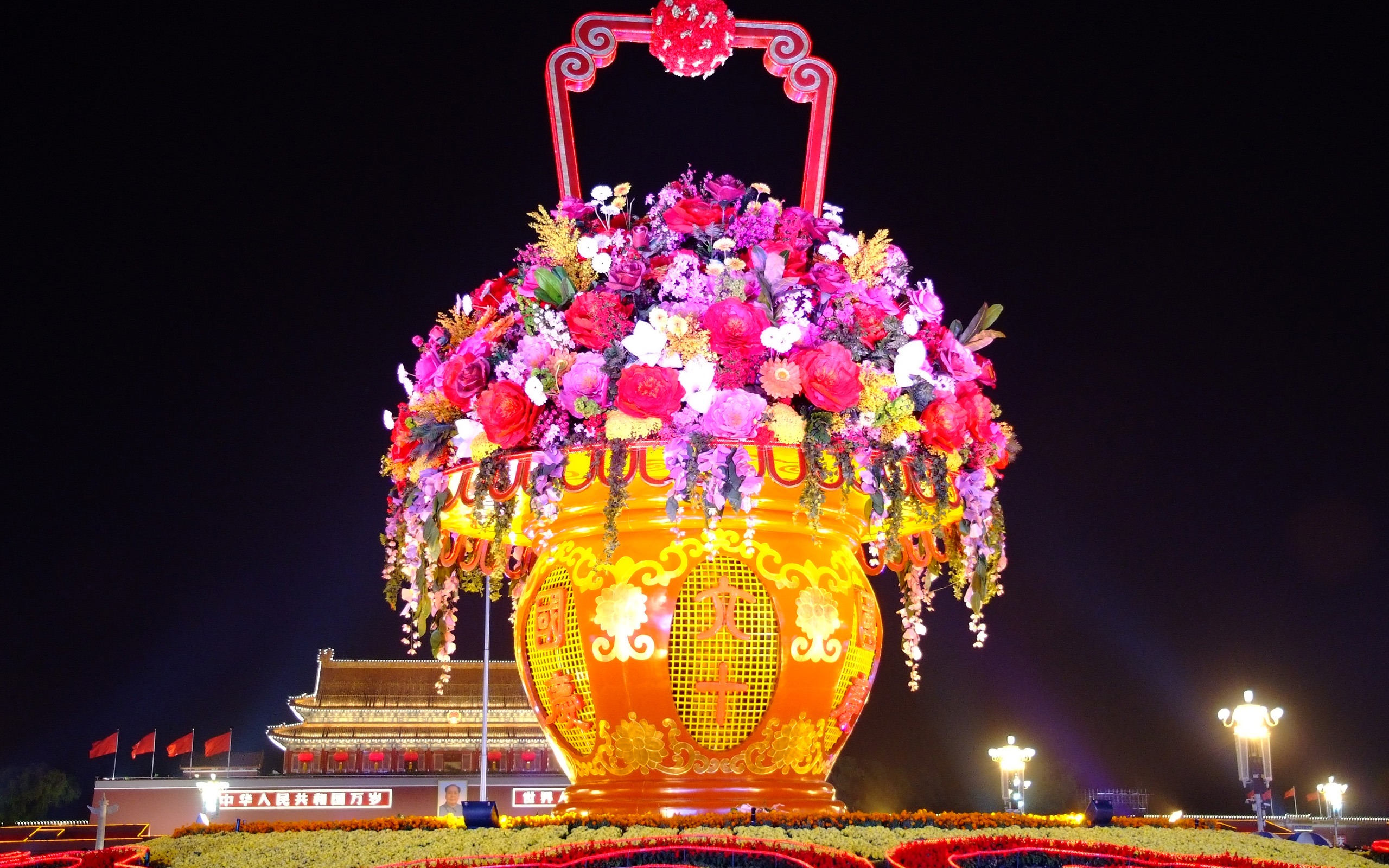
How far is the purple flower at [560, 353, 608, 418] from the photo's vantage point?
2.32 metres

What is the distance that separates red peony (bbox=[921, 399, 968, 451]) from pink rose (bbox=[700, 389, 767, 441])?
1.33 ft

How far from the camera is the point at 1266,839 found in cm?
242

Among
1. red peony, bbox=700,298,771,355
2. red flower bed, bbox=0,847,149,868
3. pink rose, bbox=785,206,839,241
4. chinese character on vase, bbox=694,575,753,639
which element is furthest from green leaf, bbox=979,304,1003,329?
red flower bed, bbox=0,847,149,868

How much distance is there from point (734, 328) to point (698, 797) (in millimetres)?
949

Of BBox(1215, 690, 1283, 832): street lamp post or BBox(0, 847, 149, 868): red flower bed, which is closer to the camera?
BBox(0, 847, 149, 868): red flower bed

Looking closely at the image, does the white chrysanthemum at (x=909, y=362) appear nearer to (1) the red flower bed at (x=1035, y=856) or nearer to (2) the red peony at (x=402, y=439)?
(1) the red flower bed at (x=1035, y=856)

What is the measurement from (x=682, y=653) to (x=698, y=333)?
64 centimetres

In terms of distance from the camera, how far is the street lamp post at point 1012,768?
15320mm

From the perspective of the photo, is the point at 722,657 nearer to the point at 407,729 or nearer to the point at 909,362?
the point at 909,362

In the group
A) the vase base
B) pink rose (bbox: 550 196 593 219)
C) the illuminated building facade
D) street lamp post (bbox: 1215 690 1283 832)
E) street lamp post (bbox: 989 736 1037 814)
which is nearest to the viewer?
the vase base

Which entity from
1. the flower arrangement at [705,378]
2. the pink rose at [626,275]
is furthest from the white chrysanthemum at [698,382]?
the pink rose at [626,275]

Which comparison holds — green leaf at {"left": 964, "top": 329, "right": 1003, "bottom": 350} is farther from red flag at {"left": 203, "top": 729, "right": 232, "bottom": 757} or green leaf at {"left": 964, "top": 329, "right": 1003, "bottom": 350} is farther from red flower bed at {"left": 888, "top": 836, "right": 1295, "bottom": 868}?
red flag at {"left": 203, "top": 729, "right": 232, "bottom": 757}

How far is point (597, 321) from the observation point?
240 centimetres

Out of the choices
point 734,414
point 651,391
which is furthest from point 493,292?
point 734,414
